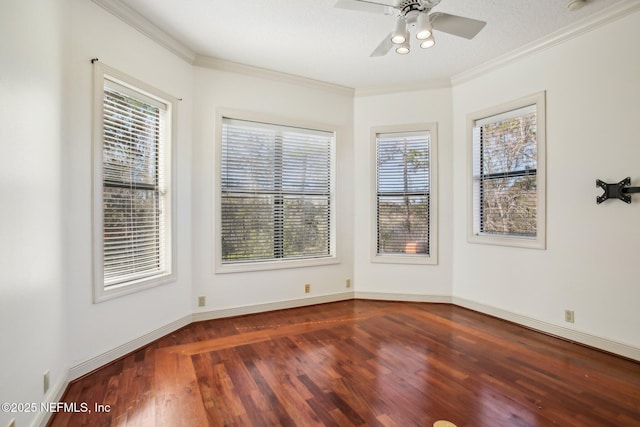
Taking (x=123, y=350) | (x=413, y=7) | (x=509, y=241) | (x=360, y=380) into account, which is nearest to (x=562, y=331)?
(x=509, y=241)

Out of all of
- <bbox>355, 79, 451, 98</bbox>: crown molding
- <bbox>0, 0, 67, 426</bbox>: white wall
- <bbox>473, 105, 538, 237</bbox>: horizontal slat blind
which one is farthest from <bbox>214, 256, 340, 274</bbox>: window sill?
<bbox>355, 79, 451, 98</bbox>: crown molding

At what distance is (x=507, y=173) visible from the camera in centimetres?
364

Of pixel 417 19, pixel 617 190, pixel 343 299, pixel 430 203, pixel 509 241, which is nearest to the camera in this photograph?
pixel 417 19

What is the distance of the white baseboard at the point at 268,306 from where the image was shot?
3.62 m

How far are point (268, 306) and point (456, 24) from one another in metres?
3.41

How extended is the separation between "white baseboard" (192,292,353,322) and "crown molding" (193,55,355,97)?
2795mm

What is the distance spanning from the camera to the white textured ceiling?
106 inches

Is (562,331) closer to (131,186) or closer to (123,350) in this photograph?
(123,350)

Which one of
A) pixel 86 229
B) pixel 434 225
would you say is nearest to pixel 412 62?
pixel 434 225

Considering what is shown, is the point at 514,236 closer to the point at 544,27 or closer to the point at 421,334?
the point at 421,334

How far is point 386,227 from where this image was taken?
4.48 m

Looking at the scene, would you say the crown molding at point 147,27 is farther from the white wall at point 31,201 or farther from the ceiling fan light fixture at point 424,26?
the ceiling fan light fixture at point 424,26

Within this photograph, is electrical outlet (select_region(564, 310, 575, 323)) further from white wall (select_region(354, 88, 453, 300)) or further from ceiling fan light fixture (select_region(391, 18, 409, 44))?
ceiling fan light fixture (select_region(391, 18, 409, 44))

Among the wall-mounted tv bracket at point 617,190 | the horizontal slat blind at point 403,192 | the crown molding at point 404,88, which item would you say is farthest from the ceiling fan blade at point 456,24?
the horizontal slat blind at point 403,192
